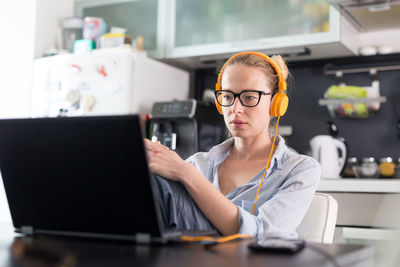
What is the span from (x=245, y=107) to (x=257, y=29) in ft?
5.77

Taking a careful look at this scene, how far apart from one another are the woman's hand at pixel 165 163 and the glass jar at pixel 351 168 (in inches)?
76.5

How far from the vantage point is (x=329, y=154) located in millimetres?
2693

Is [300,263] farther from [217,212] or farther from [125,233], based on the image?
[217,212]

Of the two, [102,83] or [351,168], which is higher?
[102,83]

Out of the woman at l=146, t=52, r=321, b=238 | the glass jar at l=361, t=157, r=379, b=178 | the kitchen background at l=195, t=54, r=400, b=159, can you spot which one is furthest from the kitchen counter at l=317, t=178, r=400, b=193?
the woman at l=146, t=52, r=321, b=238

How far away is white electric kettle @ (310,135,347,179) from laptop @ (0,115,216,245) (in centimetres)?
199

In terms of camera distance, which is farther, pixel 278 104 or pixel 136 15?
pixel 136 15

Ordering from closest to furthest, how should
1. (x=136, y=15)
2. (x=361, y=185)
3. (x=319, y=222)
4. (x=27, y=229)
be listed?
(x=27, y=229) < (x=319, y=222) < (x=361, y=185) < (x=136, y=15)

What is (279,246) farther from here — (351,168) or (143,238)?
(351,168)

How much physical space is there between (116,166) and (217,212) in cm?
31

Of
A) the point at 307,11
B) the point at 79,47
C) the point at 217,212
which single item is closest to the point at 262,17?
the point at 307,11

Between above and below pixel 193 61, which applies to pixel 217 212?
below

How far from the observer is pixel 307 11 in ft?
9.23

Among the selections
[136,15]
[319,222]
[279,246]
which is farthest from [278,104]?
[136,15]
